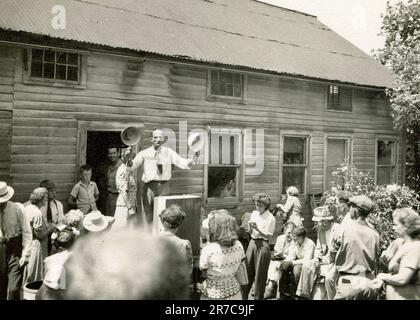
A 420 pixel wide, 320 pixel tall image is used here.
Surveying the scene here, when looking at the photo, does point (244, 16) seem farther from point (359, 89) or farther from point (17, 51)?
point (17, 51)

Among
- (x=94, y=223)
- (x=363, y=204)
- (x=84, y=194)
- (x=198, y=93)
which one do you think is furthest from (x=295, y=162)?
(x=94, y=223)

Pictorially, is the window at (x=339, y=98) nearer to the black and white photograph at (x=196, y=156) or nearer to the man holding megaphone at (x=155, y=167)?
the black and white photograph at (x=196, y=156)

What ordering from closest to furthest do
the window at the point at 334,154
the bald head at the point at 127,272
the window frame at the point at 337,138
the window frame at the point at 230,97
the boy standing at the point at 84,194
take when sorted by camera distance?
the bald head at the point at 127,272, the boy standing at the point at 84,194, the window frame at the point at 230,97, the window frame at the point at 337,138, the window at the point at 334,154

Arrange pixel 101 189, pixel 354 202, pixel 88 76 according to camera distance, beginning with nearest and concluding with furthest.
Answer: pixel 354 202 < pixel 88 76 < pixel 101 189

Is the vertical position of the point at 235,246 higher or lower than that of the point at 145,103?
lower

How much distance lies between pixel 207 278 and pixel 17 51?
6158 millimetres

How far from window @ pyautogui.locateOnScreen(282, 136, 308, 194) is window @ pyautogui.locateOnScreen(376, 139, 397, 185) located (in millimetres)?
3585

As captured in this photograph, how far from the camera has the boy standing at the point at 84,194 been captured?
26.9ft

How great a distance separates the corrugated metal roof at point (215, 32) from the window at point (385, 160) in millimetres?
2216

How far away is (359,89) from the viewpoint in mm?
14164

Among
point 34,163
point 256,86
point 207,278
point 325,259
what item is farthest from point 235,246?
point 256,86

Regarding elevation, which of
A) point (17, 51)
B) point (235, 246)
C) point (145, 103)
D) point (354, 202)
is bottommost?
point (235, 246)

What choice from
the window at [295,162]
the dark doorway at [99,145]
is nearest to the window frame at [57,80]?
the dark doorway at [99,145]

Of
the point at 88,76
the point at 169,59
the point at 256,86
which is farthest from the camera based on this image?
the point at 256,86
